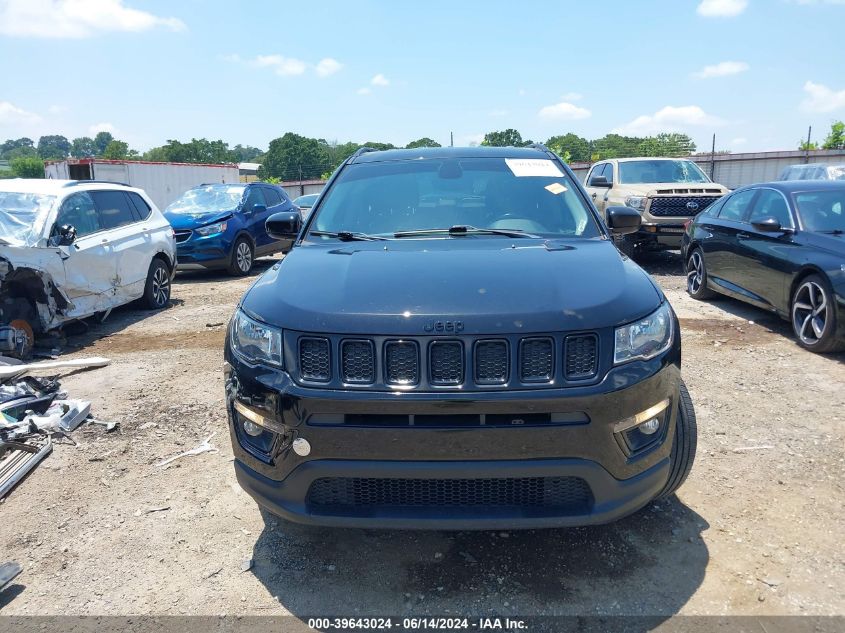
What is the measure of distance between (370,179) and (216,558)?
90.5 inches

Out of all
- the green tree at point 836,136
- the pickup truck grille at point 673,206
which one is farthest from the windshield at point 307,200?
the green tree at point 836,136

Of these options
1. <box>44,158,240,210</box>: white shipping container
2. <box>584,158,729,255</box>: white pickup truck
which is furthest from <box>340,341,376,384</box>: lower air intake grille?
<box>44,158,240,210</box>: white shipping container

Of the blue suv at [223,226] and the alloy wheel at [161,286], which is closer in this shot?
the alloy wheel at [161,286]

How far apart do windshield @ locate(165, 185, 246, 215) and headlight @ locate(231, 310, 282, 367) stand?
9.64 meters

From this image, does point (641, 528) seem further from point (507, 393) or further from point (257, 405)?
point (257, 405)

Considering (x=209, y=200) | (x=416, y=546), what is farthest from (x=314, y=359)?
(x=209, y=200)

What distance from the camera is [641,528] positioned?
3039 mm

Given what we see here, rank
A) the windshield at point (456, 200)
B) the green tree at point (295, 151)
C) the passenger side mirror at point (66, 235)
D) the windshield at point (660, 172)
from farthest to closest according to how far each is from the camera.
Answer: the green tree at point (295, 151), the windshield at point (660, 172), the passenger side mirror at point (66, 235), the windshield at point (456, 200)

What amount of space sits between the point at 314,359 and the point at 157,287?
7117mm

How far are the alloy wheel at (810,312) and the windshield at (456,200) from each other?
344 cm

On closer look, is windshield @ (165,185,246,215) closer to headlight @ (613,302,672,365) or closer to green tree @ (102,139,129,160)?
headlight @ (613,302,672,365)

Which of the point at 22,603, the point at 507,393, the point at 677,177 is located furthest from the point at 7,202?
the point at 677,177

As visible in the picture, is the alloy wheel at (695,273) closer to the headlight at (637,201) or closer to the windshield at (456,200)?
the headlight at (637,201)

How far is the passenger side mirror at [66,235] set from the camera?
6.68 m
